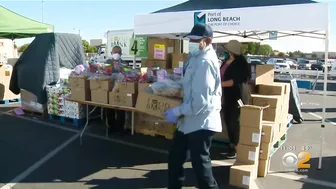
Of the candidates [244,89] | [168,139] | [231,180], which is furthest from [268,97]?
[168,139]

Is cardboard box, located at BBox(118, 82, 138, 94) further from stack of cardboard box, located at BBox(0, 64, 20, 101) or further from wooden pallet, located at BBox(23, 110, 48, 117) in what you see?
stack of cardboard box, located at BBox(0, 64, 20, 101)

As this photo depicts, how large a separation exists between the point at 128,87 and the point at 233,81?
1.44 metres

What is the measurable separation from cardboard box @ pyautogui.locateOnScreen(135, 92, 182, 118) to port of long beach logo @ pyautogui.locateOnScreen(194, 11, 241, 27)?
1362 millimetres

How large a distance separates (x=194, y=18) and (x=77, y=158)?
2551mm

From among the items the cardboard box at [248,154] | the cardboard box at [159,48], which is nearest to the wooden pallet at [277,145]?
the cardboard box at [248,154]

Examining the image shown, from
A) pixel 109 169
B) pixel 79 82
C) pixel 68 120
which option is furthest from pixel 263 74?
pixel 68 120

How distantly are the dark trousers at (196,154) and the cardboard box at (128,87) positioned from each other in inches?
60.5

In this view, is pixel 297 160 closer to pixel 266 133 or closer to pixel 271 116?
pixel 271 116

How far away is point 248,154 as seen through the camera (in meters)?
3.49

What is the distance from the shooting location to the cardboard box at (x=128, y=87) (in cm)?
425

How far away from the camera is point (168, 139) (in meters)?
5.22

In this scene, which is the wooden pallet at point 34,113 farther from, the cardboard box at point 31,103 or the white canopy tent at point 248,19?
the white canopy tent at point 248,19

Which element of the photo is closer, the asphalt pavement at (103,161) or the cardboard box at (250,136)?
the cardboard box at (250,136)

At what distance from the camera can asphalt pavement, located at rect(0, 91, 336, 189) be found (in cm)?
355
